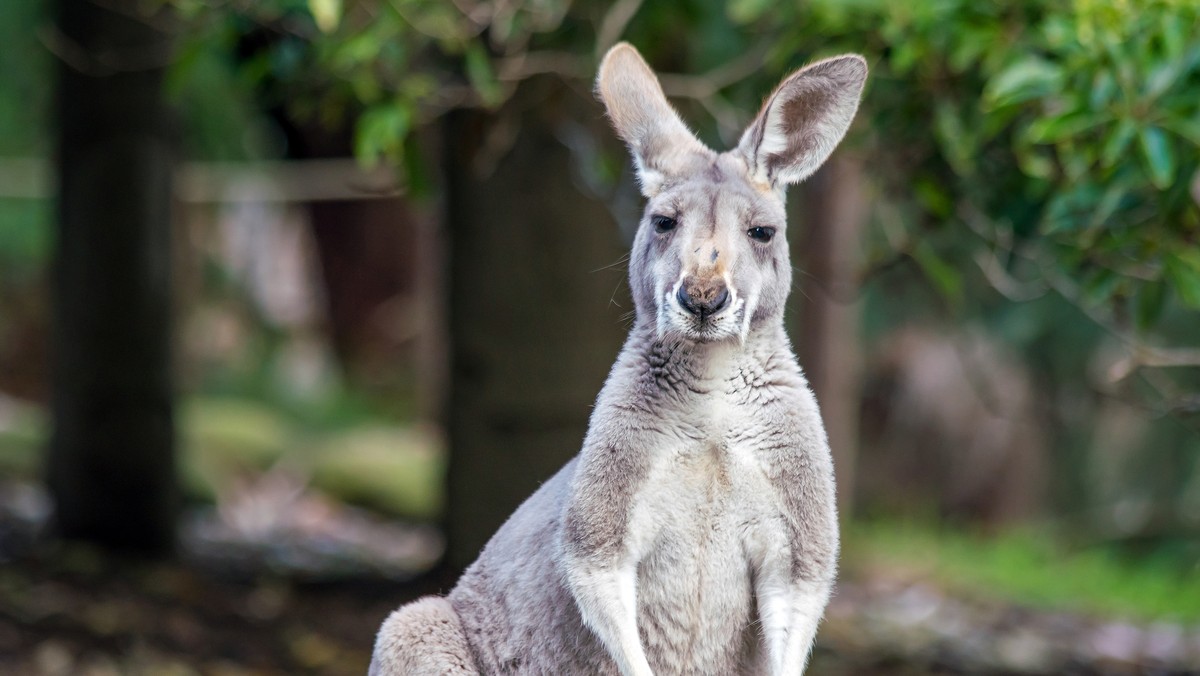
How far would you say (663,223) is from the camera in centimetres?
244

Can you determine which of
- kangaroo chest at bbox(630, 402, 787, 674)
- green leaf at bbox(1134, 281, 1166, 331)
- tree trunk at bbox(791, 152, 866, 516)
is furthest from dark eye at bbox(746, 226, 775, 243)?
tree trunk at bbox(791, 152, 866, 516)

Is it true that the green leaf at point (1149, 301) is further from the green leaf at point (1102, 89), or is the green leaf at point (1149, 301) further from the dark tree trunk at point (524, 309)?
the dark tree trunk at point (524, 309)

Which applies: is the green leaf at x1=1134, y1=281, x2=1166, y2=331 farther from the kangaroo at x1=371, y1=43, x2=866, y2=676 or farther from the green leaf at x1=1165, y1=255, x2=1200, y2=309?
the kangaroo at x1=371, y1=43, x2=866, y2=676

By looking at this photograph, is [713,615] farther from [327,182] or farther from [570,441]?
[327,182]

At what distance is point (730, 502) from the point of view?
8.02 ft

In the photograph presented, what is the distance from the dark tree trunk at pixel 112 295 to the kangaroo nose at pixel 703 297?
16.9ft

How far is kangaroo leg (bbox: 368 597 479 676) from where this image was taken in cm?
264

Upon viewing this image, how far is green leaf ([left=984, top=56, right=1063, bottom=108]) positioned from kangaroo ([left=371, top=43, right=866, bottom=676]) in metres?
1.10

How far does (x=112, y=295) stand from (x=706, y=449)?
16.8ft

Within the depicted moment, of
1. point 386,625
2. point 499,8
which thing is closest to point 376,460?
point 499,8

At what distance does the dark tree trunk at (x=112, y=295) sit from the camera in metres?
6.79

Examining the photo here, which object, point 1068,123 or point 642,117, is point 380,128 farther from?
point 1068,123

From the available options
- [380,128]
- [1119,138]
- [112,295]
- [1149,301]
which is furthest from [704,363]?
[112,295]

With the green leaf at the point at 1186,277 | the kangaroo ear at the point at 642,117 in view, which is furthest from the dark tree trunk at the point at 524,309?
the kangaroo ear at the point at 642,117
